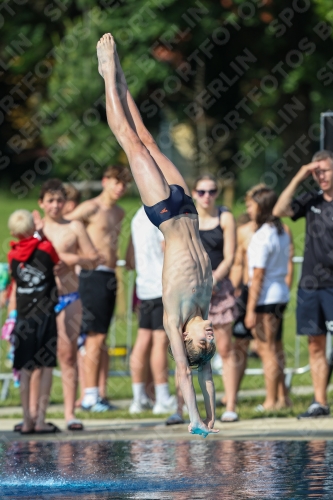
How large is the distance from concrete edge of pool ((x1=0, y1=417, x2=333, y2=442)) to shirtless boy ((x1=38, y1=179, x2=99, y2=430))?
1.45 ft

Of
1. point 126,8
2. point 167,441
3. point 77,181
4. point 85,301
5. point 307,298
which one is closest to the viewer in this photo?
point 167,441

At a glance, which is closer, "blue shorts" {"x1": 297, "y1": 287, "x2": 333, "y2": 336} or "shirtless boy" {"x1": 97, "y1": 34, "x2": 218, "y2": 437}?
"shirtless boy" {"x1": 97, "y1": 34, "x2": 218, "y2": 437}

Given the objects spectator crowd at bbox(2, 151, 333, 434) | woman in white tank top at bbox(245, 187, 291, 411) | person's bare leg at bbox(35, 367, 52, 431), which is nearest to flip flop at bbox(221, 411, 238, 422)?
spectator crowd at bbox(2, 151, 333, 434)

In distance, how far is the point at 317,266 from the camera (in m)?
9.77

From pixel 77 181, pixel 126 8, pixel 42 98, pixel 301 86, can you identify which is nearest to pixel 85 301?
pixel 126 8

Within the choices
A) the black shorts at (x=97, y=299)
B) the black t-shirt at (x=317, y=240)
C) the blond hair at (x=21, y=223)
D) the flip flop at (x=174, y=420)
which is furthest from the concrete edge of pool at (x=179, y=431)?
the blond hair at (x=21, y=223)

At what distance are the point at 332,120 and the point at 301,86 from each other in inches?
620

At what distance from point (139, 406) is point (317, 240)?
2653 mm

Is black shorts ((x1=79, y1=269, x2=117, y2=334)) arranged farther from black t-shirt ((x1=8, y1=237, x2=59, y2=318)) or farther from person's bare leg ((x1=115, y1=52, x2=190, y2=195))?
person's bare leg ((x1=115, y1=52, x2=190, y2=195))

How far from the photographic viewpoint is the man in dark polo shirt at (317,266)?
379 inches

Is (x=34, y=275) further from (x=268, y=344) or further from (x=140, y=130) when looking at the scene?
(x=268, y=344)

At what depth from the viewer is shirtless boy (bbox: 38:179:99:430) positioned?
30.6ft

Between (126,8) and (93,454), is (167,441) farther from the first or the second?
(126,8)

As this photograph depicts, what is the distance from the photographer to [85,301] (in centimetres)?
1073
